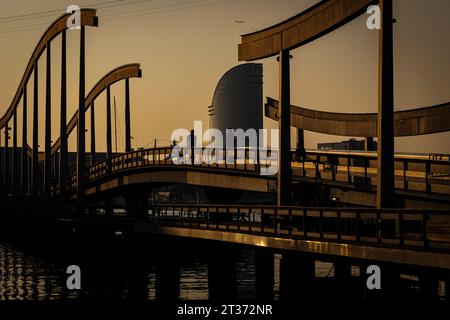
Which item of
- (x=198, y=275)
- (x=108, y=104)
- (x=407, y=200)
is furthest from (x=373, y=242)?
(x=108, y=104)

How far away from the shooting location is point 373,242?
34.0m

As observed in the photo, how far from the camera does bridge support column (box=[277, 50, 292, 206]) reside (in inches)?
1869

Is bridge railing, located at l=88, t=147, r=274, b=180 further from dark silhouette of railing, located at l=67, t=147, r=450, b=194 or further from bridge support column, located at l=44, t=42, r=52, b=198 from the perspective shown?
bridge support column, located at l=44, t=42, r=52, b=198

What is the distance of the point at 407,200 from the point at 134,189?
56.4 meters

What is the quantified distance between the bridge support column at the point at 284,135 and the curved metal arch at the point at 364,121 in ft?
55.8

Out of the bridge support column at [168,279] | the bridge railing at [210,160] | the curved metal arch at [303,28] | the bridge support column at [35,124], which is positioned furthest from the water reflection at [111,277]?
the bridge support column at [35,124]

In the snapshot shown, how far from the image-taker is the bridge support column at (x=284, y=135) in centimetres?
4747

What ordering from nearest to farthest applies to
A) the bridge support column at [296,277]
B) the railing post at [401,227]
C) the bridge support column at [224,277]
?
the railing post at [401,227] → the bridge support column at [296,277] → the bridge support column at [224,277]

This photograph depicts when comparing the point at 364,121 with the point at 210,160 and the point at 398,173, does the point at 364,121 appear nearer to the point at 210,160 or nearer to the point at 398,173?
the point at 210,160

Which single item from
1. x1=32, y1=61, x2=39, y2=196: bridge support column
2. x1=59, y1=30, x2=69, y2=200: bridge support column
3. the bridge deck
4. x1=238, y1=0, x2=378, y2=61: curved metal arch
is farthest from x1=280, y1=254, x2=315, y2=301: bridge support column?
x1=32, y1=61, x2=39, y2=196: bridge support column

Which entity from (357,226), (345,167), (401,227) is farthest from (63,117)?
(401,227)

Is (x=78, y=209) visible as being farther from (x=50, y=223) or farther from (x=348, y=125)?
(x=348, y=125)

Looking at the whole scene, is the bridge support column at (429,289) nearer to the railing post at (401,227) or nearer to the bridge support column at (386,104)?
the bridge support column at (386,104)

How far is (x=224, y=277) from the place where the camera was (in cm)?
4941
